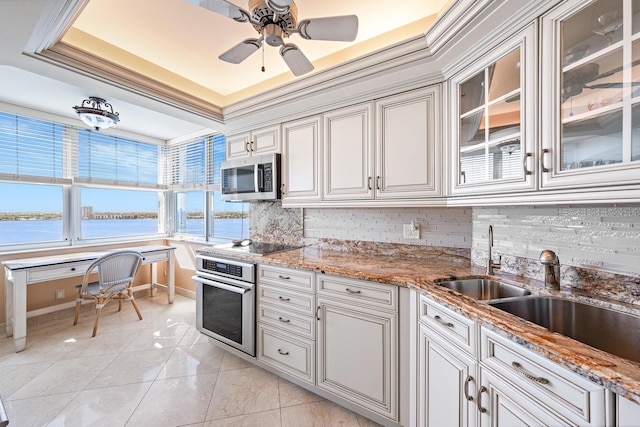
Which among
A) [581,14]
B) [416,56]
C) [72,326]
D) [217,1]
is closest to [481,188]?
[581,14]

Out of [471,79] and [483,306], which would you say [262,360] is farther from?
[471,79]

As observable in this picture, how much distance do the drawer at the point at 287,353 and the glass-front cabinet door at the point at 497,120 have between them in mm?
1483

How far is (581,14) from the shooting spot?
40.4 inches

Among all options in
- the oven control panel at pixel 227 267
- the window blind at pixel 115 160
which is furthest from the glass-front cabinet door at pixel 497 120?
the window blind at pixel 115 160

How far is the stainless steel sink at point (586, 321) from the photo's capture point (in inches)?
39.6

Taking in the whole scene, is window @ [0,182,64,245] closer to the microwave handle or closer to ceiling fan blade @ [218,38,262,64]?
the microwave handle

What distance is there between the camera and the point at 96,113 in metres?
2.57

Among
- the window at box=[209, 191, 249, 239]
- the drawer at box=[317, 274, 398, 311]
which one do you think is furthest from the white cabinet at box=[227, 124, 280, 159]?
the drawer at box=[317, 274, 398, 311]

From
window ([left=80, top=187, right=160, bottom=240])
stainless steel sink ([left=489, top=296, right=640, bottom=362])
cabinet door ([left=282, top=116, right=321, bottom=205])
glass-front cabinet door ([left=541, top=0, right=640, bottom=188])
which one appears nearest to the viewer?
glass-front cabinet door ([left=541, top=0, right=640, bottom=188])

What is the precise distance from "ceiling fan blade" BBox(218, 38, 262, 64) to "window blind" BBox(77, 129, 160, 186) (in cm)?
316

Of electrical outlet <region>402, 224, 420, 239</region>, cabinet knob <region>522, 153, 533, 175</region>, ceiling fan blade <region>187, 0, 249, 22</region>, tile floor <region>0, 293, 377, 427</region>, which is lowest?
tile floor <region>0, 293, 377, 427</region>

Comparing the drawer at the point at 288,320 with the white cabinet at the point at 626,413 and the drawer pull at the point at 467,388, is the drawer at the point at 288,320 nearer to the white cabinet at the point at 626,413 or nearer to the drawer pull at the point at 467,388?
the drawer pull at the point at 467,388

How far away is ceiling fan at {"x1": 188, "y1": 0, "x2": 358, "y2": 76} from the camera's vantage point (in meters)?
1.25

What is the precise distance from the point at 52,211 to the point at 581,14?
16.1ft
